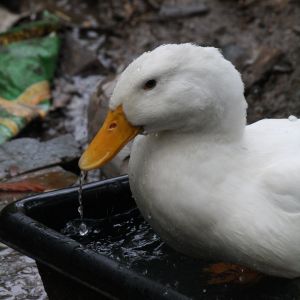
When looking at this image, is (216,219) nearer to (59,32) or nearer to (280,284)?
(280,284)

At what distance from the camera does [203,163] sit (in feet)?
9.23

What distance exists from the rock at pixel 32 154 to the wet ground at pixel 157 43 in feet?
0.29

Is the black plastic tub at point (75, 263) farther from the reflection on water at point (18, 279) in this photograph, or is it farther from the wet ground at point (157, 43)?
the wet ground at point (157, 43)

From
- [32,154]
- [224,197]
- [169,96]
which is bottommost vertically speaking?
[32,154]

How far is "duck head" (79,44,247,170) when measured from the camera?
269cm

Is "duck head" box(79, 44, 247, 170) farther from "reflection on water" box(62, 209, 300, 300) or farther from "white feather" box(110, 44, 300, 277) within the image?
"reflection on water" box(62, 209, 300, 300)

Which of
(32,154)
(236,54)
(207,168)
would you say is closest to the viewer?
(207,168)

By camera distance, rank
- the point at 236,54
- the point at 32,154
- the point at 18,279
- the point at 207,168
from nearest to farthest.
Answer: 1. the point at 207,168
2. the point at 18,279
3. the point at 32,154
4. the point at 236,54

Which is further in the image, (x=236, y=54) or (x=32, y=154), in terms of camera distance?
(x=236, y=54)

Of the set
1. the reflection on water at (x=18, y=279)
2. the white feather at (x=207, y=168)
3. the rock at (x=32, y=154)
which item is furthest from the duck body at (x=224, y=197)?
the rock at (x=32, y=154)

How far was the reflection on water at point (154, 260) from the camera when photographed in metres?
2.81

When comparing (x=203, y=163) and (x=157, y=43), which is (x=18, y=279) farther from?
(x=157, y=43)

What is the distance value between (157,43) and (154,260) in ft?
10.7

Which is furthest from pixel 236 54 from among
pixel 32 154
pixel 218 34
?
pixel 32 154
